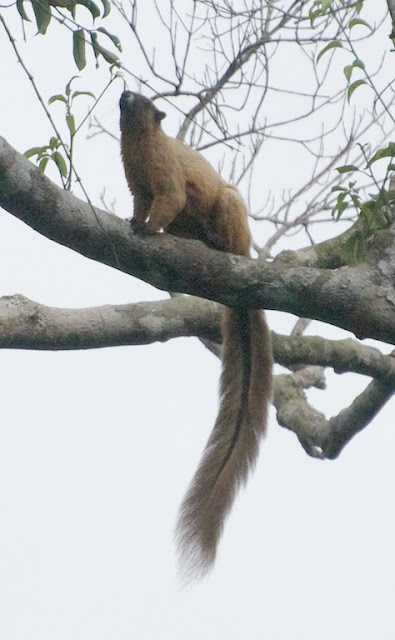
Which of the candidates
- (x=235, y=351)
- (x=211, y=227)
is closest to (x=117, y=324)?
(x=235, y=351)

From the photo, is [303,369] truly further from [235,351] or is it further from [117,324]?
[117,324]

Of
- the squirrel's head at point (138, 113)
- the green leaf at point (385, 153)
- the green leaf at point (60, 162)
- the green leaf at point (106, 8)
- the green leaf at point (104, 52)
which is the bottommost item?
the green leaf at point (60, 162)

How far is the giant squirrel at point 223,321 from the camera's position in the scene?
4.35 metres

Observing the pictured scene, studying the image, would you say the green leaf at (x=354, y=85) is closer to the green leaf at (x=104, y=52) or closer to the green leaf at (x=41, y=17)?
the green leaf at (x=104, y=52)

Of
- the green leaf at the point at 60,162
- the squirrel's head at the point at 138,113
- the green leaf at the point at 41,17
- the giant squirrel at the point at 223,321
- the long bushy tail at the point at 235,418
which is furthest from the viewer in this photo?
the squirrel's head at the point at 138,113

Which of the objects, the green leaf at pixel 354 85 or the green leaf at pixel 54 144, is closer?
the green leaf at pixel 354 85

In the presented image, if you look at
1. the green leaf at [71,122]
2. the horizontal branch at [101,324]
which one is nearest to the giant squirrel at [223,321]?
the horizontal branch at [101,324]

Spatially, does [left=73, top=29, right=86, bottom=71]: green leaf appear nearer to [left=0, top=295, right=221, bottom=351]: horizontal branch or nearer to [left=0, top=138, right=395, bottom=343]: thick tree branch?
[left=0, top=138, right=395, bottom=343]: thick tree branch

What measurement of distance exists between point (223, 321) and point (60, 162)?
1.61 metres

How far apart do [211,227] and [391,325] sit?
82.1 inches

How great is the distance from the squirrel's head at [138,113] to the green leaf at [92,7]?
2234mm

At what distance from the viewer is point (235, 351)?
4887 millimetres

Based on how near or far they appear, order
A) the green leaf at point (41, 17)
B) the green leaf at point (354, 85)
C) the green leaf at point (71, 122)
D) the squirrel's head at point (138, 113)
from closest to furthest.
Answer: the green leaf at point (41, 17) → the green leaf at point (354, 85) → the green leaf at point (71, 122) → the squirrel's head at point (138, 113)

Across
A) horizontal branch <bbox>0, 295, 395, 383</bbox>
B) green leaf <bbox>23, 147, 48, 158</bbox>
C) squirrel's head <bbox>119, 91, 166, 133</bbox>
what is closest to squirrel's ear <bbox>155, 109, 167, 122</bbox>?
squirrel's head <bbox>119, 91, 166, 133</bbox>
